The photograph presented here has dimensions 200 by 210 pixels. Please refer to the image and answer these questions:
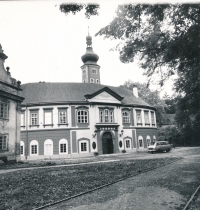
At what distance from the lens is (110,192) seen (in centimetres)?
836

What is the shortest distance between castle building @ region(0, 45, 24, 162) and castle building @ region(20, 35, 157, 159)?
25.0ft

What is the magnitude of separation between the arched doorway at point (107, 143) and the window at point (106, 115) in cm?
207

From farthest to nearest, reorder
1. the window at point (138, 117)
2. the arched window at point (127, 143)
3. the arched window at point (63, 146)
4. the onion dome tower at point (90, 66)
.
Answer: the onion dome tower at point (90, 66) → the window at point (138, 117) → the arched window at point (127, 143) → the arched window at point (63, 146)

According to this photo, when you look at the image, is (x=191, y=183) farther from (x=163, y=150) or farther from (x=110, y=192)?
(x=163, y=150)

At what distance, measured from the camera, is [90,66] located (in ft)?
169

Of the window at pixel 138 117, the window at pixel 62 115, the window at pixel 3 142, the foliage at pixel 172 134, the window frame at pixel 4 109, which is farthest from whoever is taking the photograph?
the foliage at pixel 172 134

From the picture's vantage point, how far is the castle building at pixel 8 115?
2130cm

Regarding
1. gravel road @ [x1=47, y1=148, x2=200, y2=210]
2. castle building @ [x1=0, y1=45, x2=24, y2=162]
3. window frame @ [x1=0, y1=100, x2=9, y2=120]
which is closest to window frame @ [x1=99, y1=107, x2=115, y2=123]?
castle building @ [x1=0, y1=45, x2=24, y2=162]

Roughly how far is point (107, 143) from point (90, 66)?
2391 centimetres

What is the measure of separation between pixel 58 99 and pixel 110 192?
982 inches

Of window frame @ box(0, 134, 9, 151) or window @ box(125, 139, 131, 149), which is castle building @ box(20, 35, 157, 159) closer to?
window @ box(125, 139, 131, 149)

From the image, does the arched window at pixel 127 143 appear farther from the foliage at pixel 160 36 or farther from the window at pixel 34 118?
the foliage at pixel 160 36

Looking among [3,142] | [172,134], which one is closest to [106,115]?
[3,142]

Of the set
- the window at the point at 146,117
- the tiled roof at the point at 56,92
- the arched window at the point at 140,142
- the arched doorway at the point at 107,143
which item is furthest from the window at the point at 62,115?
the window at the point at 146,117
